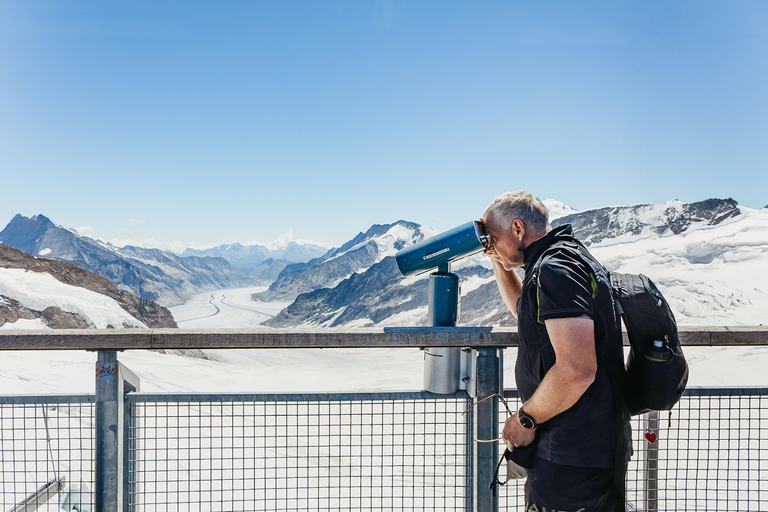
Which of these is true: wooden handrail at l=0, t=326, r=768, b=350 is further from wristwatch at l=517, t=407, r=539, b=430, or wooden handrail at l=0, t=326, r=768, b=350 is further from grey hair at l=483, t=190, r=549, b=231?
grey hair at l=483, t=190, r=549, b=231

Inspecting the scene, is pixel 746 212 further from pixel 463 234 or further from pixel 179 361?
pixel 463 234

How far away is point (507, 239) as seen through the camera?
1948mm

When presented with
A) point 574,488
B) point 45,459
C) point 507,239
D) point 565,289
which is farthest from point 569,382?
point 45,459

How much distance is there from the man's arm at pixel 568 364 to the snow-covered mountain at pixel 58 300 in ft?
124

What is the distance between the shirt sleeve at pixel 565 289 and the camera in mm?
1576

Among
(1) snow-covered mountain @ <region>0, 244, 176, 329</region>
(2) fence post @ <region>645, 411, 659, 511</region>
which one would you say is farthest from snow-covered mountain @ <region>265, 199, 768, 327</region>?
(1) snow-covered mountain @ <region>0, 244, 176, 329</region>

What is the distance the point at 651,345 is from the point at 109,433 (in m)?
2.10

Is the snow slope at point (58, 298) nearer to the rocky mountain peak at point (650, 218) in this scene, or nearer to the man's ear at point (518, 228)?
the man's ear at point (518, 228)

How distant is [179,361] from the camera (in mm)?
28875

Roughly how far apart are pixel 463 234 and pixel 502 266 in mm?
243

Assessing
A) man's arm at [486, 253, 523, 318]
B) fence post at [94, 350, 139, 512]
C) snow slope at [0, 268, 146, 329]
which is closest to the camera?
fence post at [94, 350, 139, 512]

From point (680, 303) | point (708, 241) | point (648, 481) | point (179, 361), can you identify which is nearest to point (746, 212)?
point (708, 241)

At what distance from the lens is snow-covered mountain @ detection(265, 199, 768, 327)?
5106 cm

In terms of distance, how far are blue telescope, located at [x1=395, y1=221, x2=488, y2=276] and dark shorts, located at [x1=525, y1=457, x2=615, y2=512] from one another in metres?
0.87
